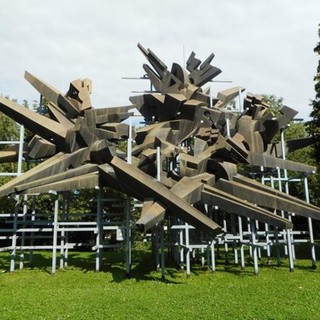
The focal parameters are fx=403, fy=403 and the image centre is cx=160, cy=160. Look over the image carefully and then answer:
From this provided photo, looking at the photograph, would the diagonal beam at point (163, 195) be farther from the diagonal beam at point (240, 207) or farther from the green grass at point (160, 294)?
the green grass at point (160, 294)

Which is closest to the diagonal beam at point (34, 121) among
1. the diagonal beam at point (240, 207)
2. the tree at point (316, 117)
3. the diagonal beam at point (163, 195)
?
the diagonal beam at point (163, 195)

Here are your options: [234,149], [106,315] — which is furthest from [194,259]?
[106,315]

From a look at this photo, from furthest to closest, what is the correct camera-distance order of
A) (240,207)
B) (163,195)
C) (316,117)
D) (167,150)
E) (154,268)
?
(316,117) < (154,268) < (167,150) < (240,207) < (163,195)

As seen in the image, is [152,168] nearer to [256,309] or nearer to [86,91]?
[86,91]

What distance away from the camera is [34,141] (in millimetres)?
14578

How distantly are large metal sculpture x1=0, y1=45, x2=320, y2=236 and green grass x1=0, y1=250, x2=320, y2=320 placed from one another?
171cm

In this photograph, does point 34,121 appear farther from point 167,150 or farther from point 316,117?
point 316,117

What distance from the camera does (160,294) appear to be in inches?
375

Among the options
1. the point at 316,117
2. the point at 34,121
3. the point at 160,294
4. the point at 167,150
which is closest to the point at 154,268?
the point at 167,150

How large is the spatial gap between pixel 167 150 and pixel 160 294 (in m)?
5.26

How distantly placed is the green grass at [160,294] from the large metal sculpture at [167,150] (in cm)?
171

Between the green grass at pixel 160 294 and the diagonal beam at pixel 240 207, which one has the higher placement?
the diagonal beam at pixel 240 207

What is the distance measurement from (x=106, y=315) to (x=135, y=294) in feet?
6.64

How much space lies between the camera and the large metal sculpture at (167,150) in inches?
461
